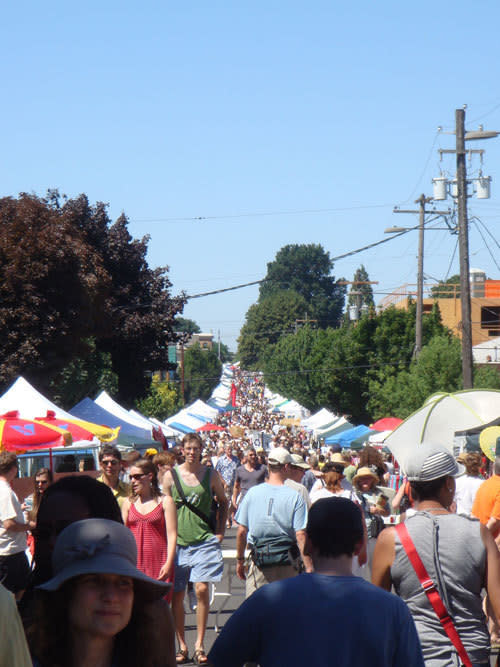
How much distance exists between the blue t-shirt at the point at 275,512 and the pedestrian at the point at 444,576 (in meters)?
3.78

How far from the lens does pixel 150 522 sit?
7.98 meters

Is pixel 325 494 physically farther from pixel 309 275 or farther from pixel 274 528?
pixel 309 275

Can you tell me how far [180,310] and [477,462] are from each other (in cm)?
2973

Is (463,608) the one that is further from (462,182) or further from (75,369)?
(75,369)

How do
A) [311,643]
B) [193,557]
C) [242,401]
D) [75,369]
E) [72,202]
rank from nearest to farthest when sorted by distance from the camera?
[311,643]
[193,557]
[75,369]
[72,202]
[242,401]

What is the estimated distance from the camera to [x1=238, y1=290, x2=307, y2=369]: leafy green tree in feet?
464

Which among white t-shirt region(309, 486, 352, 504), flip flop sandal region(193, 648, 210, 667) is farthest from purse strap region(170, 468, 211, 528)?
white t-shirt region(309, 486, 352, 504)

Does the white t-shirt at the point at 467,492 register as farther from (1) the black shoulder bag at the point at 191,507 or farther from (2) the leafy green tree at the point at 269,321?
(2) the leafy green tree at the point at 269,321

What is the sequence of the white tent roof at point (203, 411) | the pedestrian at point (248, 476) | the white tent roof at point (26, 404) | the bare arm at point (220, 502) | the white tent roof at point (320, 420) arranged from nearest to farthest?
the bare arm at point (220, 502), the white tent roof at point (26, 404), the pedestrian at point (248, 476), the white tent roof at point (320, 420), the white tent roof at point (203, 411)

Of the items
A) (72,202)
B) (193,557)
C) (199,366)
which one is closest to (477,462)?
(193,557)

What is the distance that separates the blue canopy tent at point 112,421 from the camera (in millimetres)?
20391

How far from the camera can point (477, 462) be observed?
1071cm

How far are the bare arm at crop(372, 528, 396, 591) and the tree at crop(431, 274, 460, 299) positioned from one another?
36574 mm

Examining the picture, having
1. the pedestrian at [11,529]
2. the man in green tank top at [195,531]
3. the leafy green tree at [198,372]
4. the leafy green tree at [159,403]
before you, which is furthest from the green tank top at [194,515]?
the leafy green tree at [198,372]
